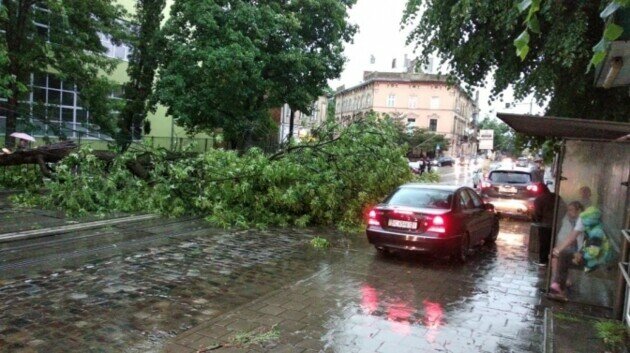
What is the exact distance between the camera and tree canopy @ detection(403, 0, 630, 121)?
944 centimetres

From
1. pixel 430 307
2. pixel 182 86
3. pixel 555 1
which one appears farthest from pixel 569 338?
pixel 182 86

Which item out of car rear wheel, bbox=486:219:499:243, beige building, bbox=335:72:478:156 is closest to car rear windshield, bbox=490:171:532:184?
car rear wheel, bbox=486:219:499:243

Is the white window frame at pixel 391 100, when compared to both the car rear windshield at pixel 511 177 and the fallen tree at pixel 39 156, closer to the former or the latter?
the car rear windshield at pixel 511 177

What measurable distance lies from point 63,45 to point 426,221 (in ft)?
59.6

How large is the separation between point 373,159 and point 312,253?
4596 mm

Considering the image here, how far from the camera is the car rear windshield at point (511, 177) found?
1539cm

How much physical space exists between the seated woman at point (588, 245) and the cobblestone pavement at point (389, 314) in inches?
32.6

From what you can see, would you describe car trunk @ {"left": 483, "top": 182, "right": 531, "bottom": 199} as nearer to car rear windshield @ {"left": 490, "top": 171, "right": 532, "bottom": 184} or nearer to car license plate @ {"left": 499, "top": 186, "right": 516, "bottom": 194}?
car license plate @ {"left": 499, "top": 186, "right": 516, "bottom": 194}

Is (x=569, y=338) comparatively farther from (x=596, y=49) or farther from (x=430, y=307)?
(x=596, y=49)

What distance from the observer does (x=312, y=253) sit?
9.22 meters

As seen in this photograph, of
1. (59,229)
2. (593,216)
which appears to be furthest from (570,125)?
(59,229)

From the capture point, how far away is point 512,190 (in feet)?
49.9

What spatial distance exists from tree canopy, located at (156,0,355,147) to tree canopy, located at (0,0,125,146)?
9.38 feet

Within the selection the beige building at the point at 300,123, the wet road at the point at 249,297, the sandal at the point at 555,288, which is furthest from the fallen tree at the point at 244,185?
the sandal at the point at 555,288
